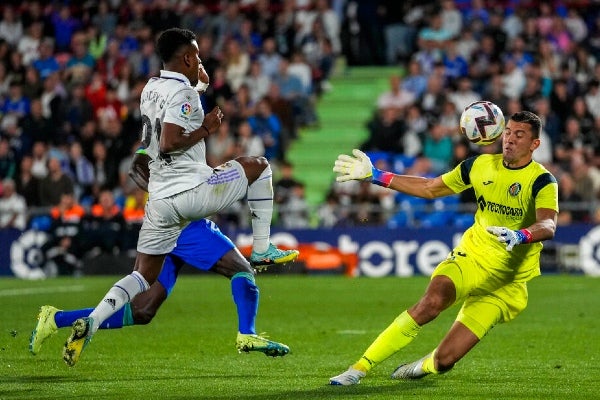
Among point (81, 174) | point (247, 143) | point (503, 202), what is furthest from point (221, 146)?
point (503, 202)

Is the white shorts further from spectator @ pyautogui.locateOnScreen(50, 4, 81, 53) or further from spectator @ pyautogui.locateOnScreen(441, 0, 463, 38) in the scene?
spectator @ pyautogui.locateOnScreen(50, 4, 81, 53)

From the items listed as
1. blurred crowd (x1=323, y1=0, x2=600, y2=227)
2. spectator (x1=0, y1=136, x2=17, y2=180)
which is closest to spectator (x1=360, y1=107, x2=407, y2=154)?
blurred crowd (x1=323, y1=0, x2=600, y2=227)

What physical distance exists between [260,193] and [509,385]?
2.47 m

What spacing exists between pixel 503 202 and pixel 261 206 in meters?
1.93

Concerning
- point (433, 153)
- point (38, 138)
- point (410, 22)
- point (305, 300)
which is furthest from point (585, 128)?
point (38, 138)

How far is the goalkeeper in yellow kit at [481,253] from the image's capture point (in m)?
9.13

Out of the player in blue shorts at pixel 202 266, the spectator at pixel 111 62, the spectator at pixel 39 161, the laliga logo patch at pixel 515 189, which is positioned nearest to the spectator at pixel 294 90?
the spectator at pixel 111 62

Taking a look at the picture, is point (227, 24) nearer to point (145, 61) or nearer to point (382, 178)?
point (145, 61)

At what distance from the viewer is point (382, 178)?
9.55 metres

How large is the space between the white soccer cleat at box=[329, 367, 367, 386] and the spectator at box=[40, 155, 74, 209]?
16.0m

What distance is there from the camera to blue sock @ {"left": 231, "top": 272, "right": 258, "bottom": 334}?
974cm

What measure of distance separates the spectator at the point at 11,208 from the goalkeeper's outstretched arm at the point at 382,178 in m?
16.0

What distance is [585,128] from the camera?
23.7m

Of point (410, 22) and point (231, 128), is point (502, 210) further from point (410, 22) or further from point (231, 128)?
point (410, 22)
